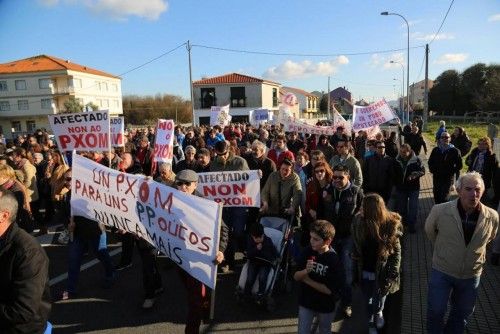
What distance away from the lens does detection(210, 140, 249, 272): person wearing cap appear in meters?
6.16

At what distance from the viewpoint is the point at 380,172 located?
7262mm

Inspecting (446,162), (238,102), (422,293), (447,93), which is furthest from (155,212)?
(447,93)

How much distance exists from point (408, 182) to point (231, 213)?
349 cm

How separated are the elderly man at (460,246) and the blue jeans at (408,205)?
13.2 feet

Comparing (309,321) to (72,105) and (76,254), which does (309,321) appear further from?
(72,105)

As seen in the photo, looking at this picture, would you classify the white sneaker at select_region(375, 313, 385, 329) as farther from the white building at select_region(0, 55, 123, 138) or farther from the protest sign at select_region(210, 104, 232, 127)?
the white building at select_region(0, 55, 123, 138)

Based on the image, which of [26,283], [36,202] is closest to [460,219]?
Result: [26,283]

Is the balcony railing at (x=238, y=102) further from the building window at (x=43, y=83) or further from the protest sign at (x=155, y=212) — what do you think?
the protest sign at (x=155, y=212)

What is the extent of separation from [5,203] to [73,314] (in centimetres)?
284

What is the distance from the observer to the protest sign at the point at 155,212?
3.77m

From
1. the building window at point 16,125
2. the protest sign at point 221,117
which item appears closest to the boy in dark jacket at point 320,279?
the protest sign at point 221,117

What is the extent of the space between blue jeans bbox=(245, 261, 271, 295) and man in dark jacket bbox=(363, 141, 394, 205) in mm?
3321

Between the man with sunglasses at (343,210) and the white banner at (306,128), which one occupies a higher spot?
the white banner at (306,128)

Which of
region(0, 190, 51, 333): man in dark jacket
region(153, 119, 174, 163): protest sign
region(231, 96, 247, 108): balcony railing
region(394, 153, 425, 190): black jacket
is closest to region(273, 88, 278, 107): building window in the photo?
region(231, 96, 247, 108): balcony railing
